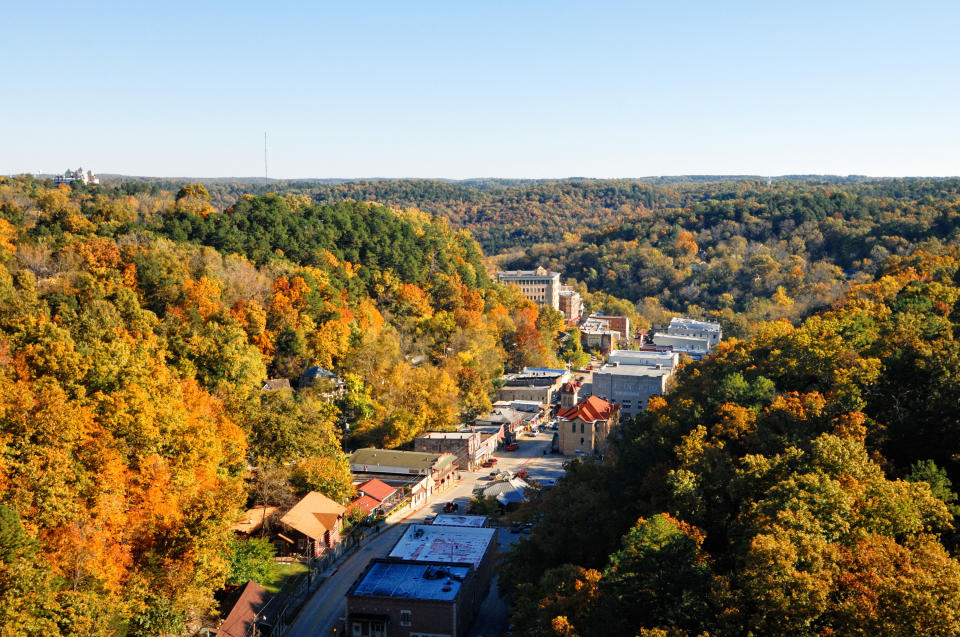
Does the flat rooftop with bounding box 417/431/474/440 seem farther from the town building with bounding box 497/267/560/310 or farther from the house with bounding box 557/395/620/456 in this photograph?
the town building with bounding box 497/267/560/310

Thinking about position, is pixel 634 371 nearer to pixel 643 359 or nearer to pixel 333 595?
pixel 643 359

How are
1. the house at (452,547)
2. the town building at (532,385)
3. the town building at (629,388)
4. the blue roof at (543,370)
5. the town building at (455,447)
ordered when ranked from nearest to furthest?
the house at (452,547) < the town building at (455,447) < the town building at (629,388) < the town building at (532,385) < the blue roof at (543,370)

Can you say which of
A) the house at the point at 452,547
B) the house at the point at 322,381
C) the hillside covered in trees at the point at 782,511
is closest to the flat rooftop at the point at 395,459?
the house at the point at 322,381

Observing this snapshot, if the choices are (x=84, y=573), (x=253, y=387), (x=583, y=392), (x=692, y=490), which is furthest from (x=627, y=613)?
(x=583, y=392)

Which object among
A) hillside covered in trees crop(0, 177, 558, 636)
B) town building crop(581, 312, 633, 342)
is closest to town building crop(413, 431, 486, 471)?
hillside covered in trees crop(0, 177, 558, 636)

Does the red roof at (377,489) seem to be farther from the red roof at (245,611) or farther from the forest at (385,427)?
the red roof at (245,611)

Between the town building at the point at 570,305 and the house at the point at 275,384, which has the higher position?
the house at the point at 275,384

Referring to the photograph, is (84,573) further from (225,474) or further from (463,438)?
(463,438)
